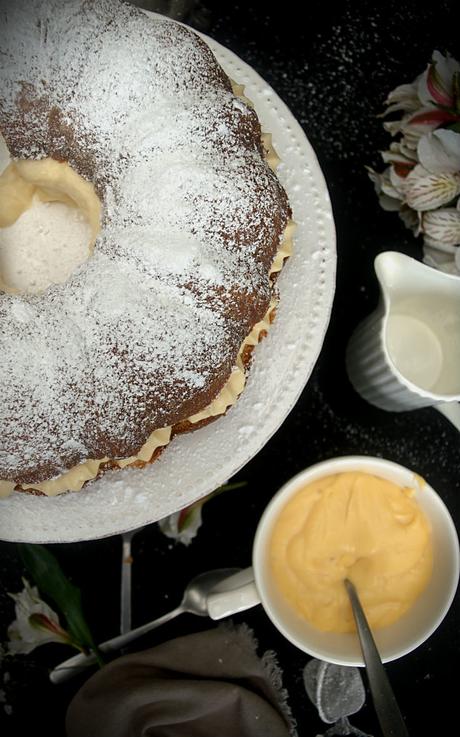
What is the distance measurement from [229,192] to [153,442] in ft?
1.06

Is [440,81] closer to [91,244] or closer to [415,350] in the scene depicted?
[415,350]

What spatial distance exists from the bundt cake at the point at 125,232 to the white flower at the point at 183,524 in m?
0.26

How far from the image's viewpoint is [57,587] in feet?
3.58

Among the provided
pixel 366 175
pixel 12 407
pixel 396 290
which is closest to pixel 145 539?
pixel 12 407

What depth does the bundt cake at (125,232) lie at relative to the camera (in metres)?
0.82

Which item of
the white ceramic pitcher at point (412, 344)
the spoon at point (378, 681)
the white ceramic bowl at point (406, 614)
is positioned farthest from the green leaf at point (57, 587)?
the white ceramic pitcher at point (412, 344)

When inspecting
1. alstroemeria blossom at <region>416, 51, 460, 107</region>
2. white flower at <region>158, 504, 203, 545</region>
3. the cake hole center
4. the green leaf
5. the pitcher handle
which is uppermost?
alstroemeria blossom at <region>416, 51, 460, 107</region>

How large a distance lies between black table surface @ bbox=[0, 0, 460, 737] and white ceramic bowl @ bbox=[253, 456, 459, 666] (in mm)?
164

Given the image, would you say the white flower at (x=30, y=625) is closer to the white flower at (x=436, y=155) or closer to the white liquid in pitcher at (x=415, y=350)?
the white liquid in pitcher at (x=415, y=350)

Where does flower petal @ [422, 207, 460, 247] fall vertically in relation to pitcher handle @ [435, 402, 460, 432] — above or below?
above

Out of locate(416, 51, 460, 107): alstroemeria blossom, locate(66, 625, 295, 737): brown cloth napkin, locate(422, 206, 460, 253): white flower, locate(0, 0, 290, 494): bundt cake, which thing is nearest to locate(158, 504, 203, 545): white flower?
locate(66, 625, 295, 737): brown cloth napkin

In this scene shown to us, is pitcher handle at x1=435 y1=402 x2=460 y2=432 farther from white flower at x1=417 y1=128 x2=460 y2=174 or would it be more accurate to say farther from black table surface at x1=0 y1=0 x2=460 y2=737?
white flower at x1=417 y1=128 x2=460 y2=174

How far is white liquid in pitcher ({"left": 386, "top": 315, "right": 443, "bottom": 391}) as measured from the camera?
1.06 metres

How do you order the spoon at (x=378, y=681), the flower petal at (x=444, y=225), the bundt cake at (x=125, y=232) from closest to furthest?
the bundt cake at (x=125, y=232), the spoon at (x=378, y=681), the flower petal at (x=444, y=225)
